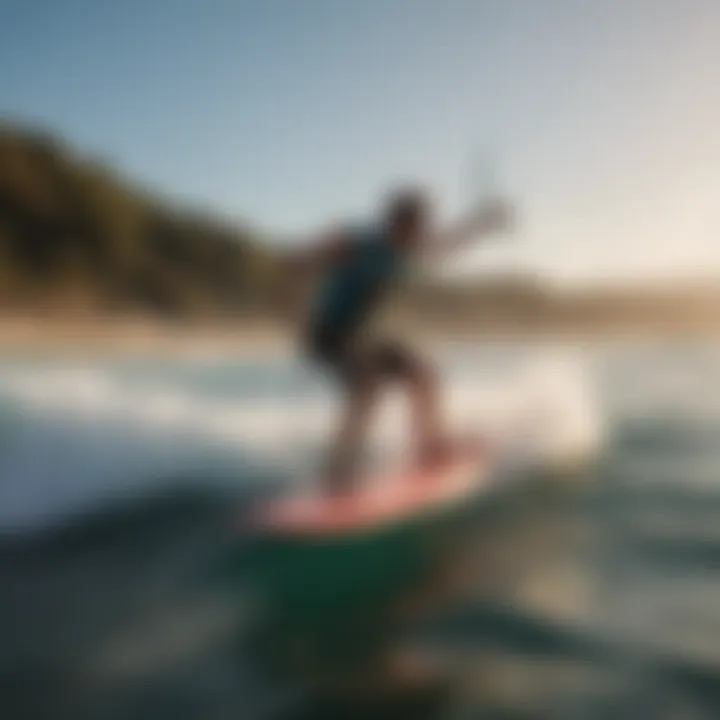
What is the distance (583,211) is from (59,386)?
0.80m

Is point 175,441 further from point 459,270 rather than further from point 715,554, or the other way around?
point 715,554

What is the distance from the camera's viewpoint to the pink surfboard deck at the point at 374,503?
129 cm

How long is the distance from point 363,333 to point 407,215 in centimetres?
18

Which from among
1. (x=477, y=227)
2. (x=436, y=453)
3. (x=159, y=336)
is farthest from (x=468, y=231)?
(x=159, y=336)

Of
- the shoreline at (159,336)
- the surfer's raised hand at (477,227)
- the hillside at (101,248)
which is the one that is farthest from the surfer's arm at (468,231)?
the hillside at (101,248)

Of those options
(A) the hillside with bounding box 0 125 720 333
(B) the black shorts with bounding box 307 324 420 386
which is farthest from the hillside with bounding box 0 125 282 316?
(B) the black shorts with bounding box 307 324 420 386

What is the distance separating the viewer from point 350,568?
50.5 inches

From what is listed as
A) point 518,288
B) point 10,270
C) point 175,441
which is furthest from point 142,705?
point 518,288

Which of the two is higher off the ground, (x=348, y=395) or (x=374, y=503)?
(x=348, y=395)

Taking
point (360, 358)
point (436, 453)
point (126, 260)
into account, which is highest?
point (126, 260)

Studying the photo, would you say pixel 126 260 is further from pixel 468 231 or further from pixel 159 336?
pixel 468 231

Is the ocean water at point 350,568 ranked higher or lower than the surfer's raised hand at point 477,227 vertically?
lower

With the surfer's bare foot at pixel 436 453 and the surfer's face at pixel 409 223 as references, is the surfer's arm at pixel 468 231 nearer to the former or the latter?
the surfer's face at pixel 409 223

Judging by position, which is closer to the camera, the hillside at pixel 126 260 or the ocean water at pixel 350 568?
the ocean water at pixel 350 568
